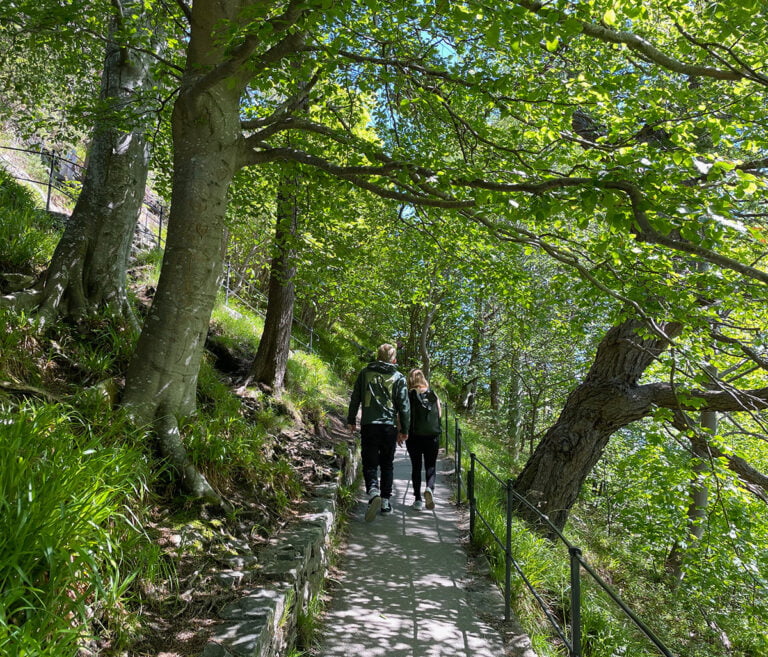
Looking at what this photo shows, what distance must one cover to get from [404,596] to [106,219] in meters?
5.30

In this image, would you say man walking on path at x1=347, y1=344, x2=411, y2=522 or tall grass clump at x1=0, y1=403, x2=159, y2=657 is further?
man walking on path at x1=347, y1=344, x2=411, y2=522

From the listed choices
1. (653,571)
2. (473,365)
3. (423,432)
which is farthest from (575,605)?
(473,365)

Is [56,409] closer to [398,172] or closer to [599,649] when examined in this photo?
[398,172]

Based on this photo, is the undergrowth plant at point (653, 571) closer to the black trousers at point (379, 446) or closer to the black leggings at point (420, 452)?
the black leggings at point (420, 452)

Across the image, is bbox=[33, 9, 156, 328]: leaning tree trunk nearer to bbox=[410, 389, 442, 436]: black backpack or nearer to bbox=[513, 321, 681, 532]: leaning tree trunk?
bbox=[410, 389, 442, 436]: black backpack

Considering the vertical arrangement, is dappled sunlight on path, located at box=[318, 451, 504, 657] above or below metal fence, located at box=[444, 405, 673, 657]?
below

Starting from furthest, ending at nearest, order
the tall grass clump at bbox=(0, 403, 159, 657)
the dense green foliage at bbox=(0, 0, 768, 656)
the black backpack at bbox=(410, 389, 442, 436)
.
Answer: the black backpack at bbox=(410, 389, 442, 436) < the dense green foliage at bbox=(0, 0, 768, 656) < the tall grass clump at bbox=(0, 403, 159, 657)

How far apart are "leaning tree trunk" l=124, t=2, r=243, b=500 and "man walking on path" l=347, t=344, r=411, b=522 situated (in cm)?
217

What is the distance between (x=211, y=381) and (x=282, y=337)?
2121 millimetres

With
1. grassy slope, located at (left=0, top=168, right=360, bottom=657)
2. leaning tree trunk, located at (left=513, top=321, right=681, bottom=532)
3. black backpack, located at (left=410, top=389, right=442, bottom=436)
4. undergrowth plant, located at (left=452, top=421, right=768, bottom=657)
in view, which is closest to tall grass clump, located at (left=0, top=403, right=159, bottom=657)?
grassy slope, located at (left=0, top=168, right=360, bottom=657)

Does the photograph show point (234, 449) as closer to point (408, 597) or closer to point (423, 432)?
point (408, 597)

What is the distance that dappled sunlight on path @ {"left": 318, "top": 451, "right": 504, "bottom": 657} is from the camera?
3572 mm

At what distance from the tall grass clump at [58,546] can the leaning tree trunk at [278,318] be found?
474cm

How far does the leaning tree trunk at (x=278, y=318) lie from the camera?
24.4 feet
